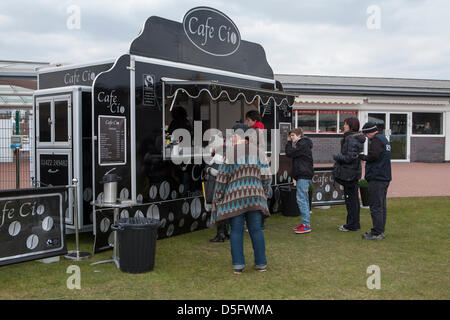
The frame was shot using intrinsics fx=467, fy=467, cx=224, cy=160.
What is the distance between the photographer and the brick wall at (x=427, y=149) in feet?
67.5

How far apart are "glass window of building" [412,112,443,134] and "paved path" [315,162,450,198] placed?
177 centimetres

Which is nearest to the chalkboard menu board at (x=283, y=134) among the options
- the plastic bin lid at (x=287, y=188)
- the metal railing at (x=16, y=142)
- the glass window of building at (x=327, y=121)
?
the plastic bin lid at (x=287, y=188)

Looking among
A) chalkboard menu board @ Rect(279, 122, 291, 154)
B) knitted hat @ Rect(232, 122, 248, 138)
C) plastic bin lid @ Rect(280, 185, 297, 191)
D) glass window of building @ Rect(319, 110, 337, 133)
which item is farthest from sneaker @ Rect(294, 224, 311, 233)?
glass window of building @ Rect(319, 110, 337, 133)

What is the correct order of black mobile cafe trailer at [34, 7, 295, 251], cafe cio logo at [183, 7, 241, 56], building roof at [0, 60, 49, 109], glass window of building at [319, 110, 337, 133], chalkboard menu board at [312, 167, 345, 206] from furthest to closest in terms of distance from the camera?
glass window of building at [319, 110, 337, 133] → building roof at [0, 60, 49, 109] → chalkboard menu board at [312, 167, 345, 206] → cafe cio logo at [183, 7, 241, 56] → black mobile cafe trailer at [34, 7, 295, 251]

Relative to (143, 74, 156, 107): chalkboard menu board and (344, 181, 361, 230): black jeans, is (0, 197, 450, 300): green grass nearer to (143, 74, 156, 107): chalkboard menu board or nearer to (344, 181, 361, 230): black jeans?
(344, 181, 361, 230): black jeans

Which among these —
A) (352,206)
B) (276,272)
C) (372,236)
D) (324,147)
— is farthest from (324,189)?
(324,147)

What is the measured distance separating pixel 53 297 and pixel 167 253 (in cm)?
194

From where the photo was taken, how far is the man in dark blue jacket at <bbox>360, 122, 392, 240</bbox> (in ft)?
21.8

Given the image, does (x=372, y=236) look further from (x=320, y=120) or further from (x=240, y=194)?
(x=320, y=120)

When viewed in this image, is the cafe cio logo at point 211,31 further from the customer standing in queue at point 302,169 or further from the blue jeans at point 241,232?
the blue jeans at point 241,232

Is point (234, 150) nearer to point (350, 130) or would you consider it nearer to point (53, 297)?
point (53, 297)

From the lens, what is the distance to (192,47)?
755 centimetres

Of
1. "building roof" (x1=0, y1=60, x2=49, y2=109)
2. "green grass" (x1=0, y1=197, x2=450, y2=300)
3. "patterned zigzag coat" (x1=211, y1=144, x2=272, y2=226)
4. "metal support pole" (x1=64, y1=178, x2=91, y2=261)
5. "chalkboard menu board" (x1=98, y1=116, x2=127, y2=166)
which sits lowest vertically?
"green grass" (x1=0, y1=197, x2=450, y2=300)

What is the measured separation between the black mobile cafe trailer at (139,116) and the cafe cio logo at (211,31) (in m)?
0.02
